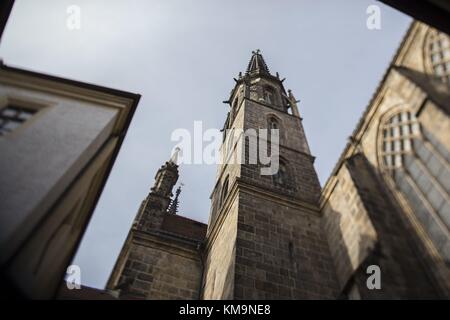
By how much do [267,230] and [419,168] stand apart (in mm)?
3849

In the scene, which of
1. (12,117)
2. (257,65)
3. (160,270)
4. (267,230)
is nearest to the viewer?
(12,117)

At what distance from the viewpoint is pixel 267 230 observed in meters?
8.70

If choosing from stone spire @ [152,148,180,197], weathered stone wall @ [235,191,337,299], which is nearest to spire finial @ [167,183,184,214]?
stone spire @ [152,148,180,197]

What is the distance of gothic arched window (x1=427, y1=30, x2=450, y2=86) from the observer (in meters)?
6.16

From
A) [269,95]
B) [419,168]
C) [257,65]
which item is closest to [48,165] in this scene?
[419,168]

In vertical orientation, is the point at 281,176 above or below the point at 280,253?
above

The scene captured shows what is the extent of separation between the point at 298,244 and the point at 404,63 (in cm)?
500

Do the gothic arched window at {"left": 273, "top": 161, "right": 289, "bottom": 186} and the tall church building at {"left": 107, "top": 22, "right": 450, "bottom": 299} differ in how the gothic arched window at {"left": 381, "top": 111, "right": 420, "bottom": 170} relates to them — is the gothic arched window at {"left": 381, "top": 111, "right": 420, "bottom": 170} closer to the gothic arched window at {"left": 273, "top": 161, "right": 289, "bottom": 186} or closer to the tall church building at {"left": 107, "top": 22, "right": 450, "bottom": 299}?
the tall church building at {"left": 107, "top": 22, "right": 450, "bottom": 299}

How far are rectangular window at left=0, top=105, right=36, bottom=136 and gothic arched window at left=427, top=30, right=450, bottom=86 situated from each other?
25.4ft

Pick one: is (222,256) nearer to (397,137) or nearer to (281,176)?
(281,176)

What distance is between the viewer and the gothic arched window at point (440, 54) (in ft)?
20.2

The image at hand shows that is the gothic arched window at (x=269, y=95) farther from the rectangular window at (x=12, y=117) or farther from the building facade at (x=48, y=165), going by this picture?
the rectangular window at (x=12, y=117)

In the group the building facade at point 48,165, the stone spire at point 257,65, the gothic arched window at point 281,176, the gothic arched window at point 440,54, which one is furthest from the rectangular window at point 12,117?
the stone spire at point 257,65
